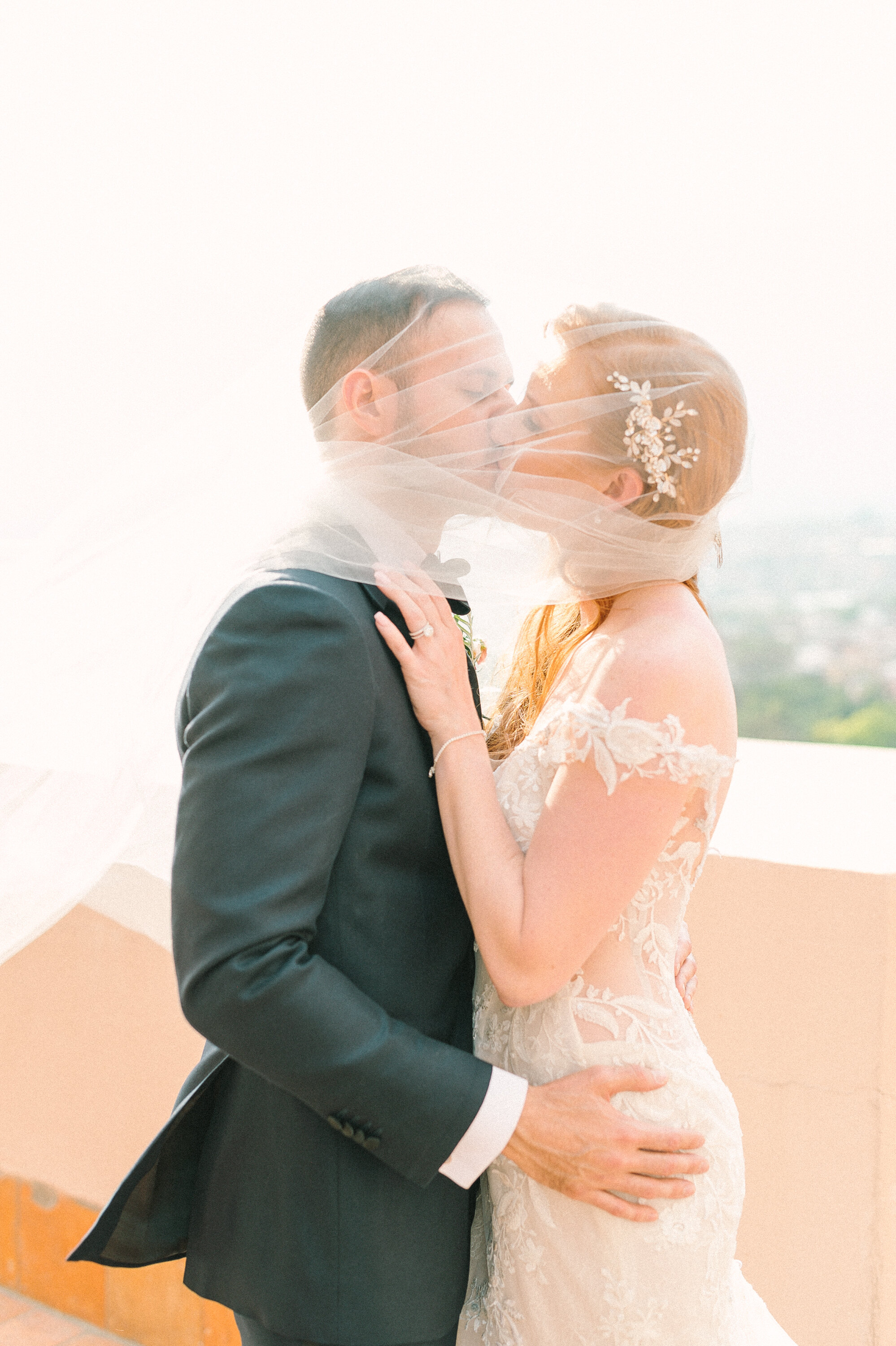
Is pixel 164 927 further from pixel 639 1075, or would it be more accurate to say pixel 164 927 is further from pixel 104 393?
pixel 104 393

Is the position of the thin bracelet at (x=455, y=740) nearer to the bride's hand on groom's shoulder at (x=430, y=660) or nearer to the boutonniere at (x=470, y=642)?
the bride's hand on groom's shoulder at (x=430, y=660)

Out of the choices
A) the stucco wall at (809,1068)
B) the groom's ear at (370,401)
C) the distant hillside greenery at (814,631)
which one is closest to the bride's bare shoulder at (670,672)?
the groom's ear at (370,401)

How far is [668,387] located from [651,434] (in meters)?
0.06

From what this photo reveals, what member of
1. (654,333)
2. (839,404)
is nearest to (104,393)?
(654,333)

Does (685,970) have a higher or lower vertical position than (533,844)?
lower

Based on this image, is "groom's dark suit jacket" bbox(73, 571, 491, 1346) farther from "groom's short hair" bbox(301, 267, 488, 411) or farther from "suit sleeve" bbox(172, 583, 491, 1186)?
"groom's short hair" bbox(301, 267, 488, 411)

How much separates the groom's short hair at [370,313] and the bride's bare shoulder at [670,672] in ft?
1.32

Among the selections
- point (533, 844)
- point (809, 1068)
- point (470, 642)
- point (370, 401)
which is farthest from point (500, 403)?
point (809, 1068)

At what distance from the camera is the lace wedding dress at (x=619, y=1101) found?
132 cm

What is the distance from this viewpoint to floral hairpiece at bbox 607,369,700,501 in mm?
1384

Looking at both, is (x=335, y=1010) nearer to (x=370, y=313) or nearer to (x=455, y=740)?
(x=455, y=740)

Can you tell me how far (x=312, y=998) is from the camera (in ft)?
3.75

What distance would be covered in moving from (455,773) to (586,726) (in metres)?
0.15

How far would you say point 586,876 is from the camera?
50.7 inches
